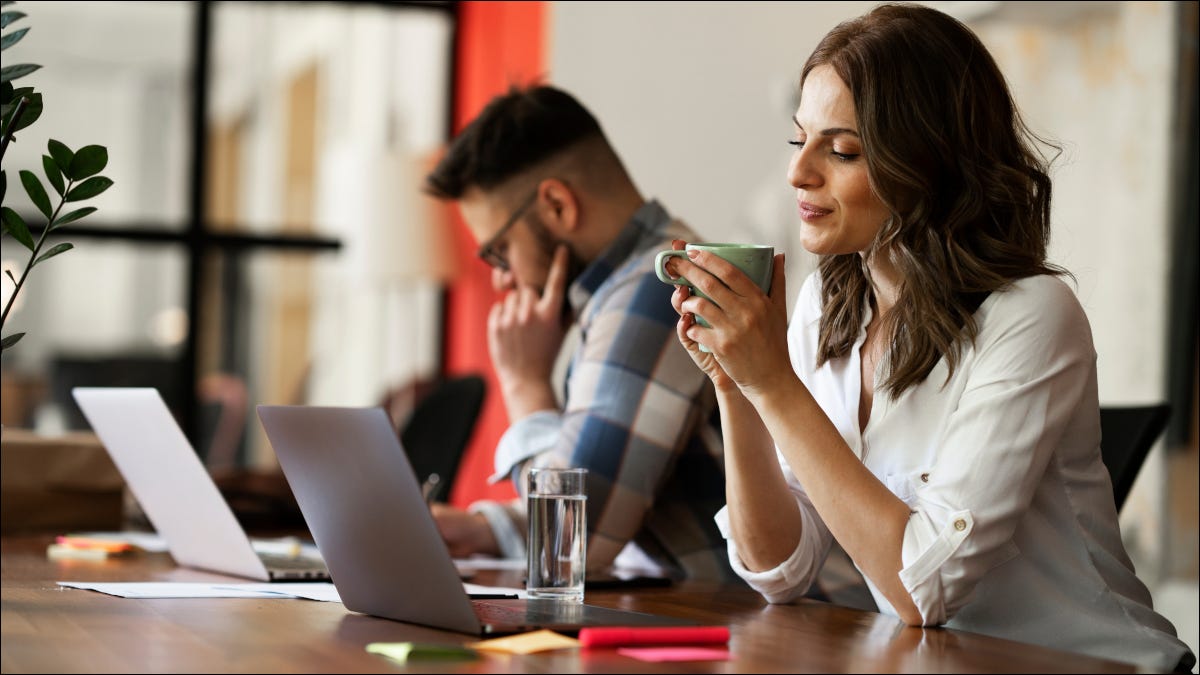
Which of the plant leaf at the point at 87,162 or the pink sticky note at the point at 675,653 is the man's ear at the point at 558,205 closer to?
the plant leaf at the point at 87,162

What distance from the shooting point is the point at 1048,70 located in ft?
9.03

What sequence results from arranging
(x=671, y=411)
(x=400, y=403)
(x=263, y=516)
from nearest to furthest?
1. (x=671, y=411)
2. (x=263, y=516)
3. (x=400, y=403)

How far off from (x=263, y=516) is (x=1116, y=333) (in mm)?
1608

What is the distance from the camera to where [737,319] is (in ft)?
4.57

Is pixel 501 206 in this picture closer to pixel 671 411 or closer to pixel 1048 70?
pixel 671 411

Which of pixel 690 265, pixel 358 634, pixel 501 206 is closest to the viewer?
pixel 358 634

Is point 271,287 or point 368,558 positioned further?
point 271,287

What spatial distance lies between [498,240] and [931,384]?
1005 mm

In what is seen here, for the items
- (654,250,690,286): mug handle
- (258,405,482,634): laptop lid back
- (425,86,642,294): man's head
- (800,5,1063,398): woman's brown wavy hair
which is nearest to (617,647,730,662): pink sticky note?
(258,405,482,634): laptop lid back

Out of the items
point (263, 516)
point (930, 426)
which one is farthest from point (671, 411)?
point (263, 516)

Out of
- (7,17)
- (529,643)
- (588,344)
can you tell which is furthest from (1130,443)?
(7,17)

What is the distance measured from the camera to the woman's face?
156cm

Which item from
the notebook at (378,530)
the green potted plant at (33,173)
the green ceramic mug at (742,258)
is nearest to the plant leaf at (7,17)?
the green potted plant at (33,173)

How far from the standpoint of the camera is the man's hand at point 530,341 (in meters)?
→ 2.28
